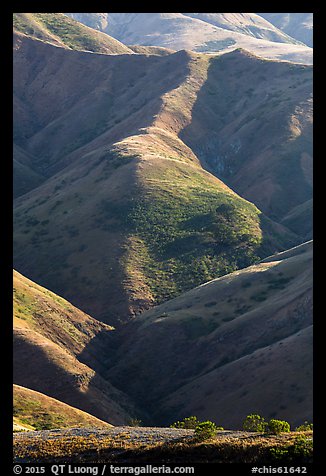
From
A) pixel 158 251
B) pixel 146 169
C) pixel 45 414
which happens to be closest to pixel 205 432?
pixel 45 414

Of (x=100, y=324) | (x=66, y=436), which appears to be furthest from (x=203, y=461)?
(x=100, y=324)

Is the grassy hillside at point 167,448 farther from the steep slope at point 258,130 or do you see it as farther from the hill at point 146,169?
the steep slope at point 258,130

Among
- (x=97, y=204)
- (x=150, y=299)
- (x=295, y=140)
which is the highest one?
(x=295, y=140)

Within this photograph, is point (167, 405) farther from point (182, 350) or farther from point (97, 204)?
point (97, 204)

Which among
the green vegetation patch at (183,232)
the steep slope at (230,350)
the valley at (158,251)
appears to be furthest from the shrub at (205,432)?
the green vegetation patch at (183,232)

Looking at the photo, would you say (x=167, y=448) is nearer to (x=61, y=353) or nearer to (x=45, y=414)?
(x=45, y=414)

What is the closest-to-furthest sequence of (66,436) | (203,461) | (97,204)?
(203,461) < (66,436) < (97,204)

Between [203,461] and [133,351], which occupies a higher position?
[133,351]
